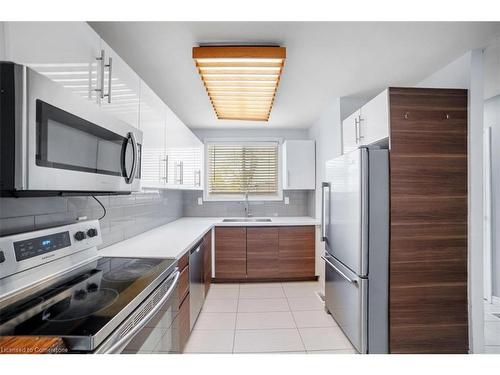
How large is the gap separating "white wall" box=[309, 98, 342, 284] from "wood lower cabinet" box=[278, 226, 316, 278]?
0.09 meters

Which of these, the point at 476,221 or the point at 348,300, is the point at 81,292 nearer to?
the point at 348,300

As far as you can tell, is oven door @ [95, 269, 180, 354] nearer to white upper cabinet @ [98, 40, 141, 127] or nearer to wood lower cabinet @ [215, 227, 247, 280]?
white upper cabinet @ [98, 40, 141, 127]

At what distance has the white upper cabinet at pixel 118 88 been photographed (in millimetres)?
1243

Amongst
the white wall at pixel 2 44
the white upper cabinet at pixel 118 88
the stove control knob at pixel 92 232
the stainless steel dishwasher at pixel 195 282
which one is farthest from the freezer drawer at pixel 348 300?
the white wall at pixel 2 44

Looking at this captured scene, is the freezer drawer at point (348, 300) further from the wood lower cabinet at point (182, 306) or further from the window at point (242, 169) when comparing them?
the window at point (242, 169)

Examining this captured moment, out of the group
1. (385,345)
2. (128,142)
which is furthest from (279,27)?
(385,345)

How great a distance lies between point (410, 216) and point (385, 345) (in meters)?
0.91

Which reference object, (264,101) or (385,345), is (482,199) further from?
(264,101)

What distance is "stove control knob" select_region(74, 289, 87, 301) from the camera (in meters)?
0.98

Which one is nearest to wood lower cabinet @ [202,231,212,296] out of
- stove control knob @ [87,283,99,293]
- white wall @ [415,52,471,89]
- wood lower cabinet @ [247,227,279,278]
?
wood lower cabinet @ [247,227,279,278]

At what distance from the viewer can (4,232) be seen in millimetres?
1043

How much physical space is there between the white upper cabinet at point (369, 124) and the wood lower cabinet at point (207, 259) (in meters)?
1.83

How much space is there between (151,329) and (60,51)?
122cm

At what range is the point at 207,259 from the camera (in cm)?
296
